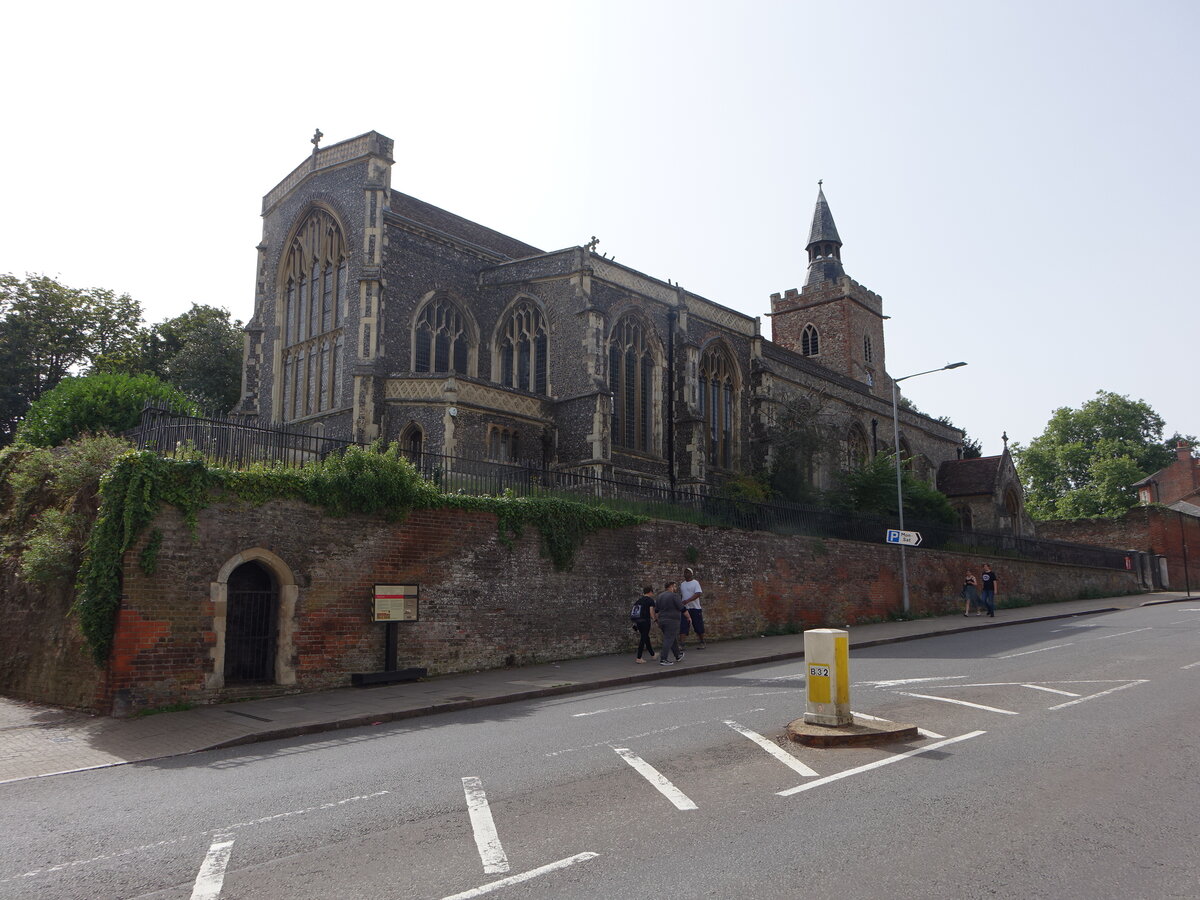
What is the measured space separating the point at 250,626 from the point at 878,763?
9.62 m

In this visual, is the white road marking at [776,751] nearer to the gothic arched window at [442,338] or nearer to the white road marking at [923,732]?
the white road marking at [923,732]

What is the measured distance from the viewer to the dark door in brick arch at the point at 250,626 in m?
13.0

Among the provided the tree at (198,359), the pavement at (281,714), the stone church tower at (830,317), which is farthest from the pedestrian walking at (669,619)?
the stone church tower at (830,317)

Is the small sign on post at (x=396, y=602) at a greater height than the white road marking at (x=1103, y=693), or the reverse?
the small sign on post at (x=396, y=602)

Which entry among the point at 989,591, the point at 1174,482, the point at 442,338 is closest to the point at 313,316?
the point at 442,338

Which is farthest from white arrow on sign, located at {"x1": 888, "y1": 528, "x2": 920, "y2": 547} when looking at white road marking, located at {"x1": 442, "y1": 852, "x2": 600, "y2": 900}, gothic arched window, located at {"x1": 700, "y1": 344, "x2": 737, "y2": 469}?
white road marking, located at {"x1": 442, "y1": 852, "x2": 600, "y2": 900}

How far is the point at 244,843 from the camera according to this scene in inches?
221

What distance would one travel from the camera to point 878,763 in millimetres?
7359

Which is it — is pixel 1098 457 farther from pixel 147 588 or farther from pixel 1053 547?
pixel 147 588

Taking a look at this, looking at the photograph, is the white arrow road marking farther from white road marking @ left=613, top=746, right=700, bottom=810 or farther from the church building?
the church building

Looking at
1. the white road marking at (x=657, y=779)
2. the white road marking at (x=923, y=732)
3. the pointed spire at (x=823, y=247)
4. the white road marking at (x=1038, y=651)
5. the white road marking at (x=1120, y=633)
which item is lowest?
the white road marking at (x=657, y=779)

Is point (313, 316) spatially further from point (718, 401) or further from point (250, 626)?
point (250, 626)

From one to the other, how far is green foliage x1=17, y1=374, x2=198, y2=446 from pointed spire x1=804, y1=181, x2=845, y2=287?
41.6 meters

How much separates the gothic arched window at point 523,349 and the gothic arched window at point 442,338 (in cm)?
127
